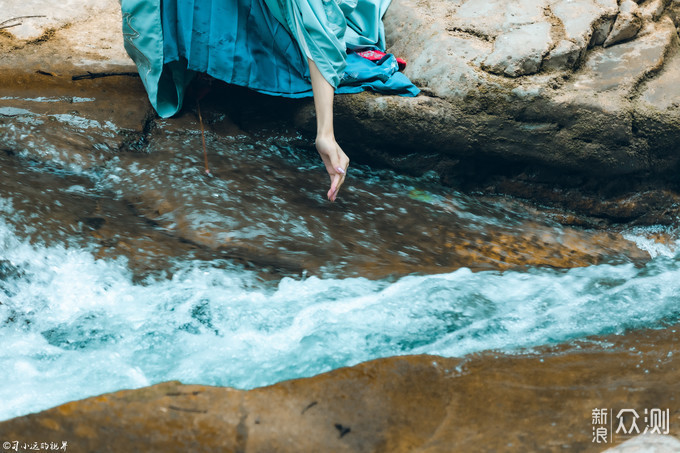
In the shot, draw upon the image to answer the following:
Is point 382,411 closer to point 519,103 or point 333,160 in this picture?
point 333,160

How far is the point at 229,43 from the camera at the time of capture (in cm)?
296

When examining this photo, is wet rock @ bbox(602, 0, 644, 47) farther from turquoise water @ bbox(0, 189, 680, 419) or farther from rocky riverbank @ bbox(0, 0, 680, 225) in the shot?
turquoise water @ bbox(0, 189, 680, 419)

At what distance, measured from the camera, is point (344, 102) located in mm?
3117

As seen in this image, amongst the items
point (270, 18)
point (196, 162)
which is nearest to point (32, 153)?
point (196, 162)

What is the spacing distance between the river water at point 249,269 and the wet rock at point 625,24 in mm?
954

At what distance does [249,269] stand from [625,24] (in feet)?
7.49

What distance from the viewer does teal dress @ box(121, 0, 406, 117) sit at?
2.80m

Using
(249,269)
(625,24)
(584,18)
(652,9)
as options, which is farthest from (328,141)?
(652,9)

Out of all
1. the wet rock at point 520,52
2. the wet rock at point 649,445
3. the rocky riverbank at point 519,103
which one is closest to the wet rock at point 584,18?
the rocky riverbank at point 519,103

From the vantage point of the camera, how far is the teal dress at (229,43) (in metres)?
2.80

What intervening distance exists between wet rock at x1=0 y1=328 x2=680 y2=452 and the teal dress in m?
1.49

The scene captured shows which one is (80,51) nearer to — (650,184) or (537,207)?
(537,207)

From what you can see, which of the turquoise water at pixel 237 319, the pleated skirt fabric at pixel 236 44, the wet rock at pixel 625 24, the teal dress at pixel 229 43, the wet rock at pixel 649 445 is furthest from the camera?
the wet rock at pixel 625 24

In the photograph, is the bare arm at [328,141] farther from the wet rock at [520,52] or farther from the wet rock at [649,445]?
the wet rock at [649,445]
